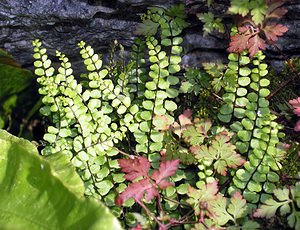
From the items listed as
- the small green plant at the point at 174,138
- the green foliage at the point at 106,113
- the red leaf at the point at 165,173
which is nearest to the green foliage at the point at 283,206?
the small green plant at the point at 174,138

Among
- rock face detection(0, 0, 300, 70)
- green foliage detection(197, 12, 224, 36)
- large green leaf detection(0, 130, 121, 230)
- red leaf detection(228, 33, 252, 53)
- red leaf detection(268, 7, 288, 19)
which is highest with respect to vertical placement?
red leaf detection(268, 7, 288, 19)

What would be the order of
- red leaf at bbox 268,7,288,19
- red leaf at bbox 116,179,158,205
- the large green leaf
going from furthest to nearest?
red leaf at bbox 268,7,288,19
red leaf at bbox 116,179,158,205
the large green leaf

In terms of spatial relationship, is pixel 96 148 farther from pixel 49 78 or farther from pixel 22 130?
pixel 22 130

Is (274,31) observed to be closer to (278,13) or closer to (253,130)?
(278,13)

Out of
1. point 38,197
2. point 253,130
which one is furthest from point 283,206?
point 38,197

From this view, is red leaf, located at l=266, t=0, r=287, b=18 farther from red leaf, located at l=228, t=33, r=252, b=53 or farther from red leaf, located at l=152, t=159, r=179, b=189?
red leaf, located at l=152, t=159, r=179, b=189

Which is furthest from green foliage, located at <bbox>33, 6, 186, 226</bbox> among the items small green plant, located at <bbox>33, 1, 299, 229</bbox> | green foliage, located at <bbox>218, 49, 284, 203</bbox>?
green foliage, located at <bbox>218, 49, 284, 203</bbox>

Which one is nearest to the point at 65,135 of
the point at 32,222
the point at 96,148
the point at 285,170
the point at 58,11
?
the point at 96,148
